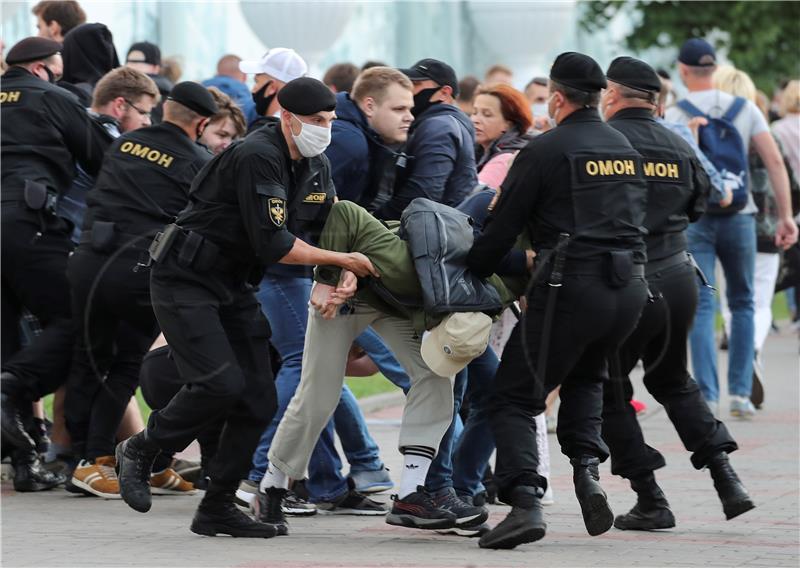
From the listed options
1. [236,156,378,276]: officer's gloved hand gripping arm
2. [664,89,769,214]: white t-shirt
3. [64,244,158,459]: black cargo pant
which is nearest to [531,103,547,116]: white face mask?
[664,89,769,214]: white t-shirt

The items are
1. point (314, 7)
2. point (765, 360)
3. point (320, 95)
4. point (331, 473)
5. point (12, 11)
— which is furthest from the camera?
point (314, 7)

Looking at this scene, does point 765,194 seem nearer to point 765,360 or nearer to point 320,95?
point 765,360

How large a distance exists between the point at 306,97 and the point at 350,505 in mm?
2092

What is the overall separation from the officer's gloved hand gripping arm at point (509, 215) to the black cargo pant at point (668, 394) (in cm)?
79

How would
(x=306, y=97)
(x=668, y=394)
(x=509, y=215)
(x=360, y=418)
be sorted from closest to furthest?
(x=509, y=215) < (x=306, y=97) < (x=668, y=394) < (x=360, y=418)

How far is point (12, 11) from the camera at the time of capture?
12555 millimetres

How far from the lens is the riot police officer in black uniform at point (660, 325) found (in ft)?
22.7

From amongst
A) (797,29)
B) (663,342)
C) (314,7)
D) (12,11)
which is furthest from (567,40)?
(663,342)

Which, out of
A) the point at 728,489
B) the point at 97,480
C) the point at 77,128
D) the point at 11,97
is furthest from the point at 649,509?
the point at 11,97

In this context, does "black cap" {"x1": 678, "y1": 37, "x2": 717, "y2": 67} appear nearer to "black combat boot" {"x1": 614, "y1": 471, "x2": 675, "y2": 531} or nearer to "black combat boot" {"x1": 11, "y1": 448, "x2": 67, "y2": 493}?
"black combat boot" {"x1": 614, "y1": 471, "x2": 675, "y2": 531}

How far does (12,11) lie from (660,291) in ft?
23.8

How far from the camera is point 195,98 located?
736 cm

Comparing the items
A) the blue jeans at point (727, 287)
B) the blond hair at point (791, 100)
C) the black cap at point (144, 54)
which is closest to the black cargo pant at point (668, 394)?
the blue jeans at point (727, 287)

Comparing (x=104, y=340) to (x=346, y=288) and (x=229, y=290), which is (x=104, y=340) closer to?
(x=229, y=290)
